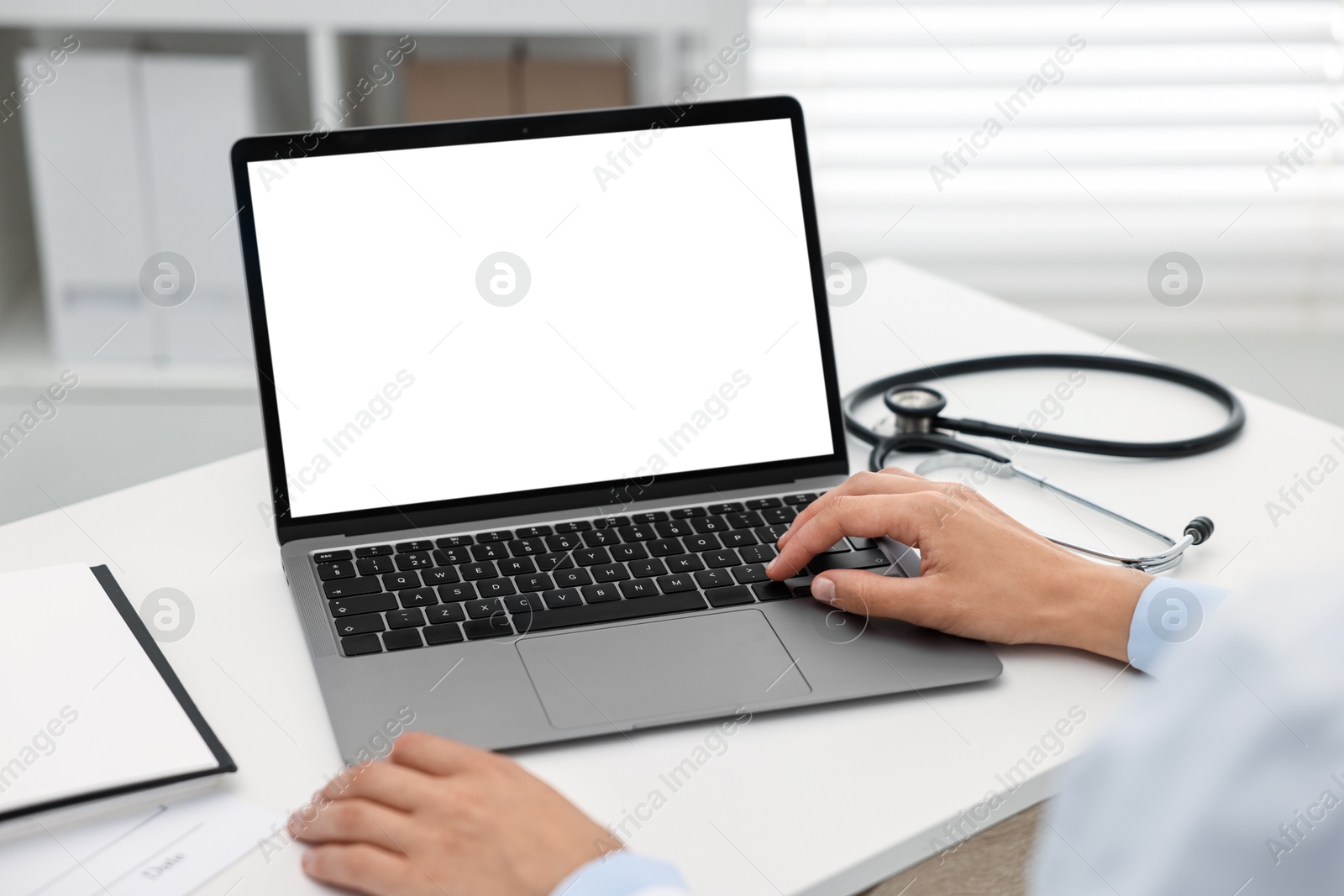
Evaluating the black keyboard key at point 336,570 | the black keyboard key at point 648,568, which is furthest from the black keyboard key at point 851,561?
the black keyboard key at point 336,570

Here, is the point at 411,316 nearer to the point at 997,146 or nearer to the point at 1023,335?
the point at 1023,335

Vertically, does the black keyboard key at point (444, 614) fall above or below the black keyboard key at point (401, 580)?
below

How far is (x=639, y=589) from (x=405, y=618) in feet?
0.50

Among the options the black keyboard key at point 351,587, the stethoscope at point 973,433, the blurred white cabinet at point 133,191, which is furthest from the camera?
the blurred white cabinet at point 133,191

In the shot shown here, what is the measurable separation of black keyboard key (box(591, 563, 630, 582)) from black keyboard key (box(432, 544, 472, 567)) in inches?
3.5

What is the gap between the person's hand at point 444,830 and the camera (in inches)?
22.1

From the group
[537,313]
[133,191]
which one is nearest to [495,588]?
[537,313]

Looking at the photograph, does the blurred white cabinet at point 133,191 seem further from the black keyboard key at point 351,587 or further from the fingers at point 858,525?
the fingers at point 858,525

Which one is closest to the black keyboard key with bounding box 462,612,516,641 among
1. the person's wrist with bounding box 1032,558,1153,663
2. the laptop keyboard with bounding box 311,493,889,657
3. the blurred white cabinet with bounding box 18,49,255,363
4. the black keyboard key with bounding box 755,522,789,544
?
the laptop keyboard with bounding box 311,493,889,657

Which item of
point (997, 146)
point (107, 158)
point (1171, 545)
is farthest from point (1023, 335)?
point (107, 158)

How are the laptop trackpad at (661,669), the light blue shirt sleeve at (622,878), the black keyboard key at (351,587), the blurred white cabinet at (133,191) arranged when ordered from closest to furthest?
1. the light blue shirt sleeve at (622,878)
2. the laptop trackpad at (661,669)
3. the black keyboard key at (351,587)
4. the blurred white cabinet at (133,191)

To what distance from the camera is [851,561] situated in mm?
824

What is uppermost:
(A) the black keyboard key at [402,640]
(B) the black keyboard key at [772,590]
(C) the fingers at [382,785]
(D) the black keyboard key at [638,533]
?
(D) the black keyboard key at [638,533]

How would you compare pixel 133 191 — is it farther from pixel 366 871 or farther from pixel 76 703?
pixel 366 871
